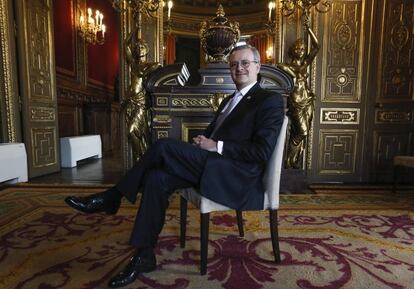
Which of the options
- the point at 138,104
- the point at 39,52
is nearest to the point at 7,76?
the point at 39,52

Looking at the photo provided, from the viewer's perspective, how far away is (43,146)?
402 cm

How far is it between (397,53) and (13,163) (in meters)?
5.01

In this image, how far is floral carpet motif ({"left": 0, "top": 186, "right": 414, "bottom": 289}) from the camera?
4.62 ft

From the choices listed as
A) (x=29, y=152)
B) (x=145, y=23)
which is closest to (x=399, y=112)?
(x=145, y=23)

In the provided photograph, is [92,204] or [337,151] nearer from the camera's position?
[92,204]

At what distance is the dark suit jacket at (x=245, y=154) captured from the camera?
1.38 meters

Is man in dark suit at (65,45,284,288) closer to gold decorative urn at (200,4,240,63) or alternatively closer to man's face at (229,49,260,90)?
man's face at (229,49,260,90)

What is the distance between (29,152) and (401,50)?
16.7ft

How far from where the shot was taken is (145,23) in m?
3.58

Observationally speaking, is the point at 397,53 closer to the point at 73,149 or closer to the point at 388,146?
the point at 388,146

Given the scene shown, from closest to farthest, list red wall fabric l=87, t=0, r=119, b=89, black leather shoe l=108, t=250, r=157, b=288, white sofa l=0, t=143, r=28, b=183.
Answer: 1. black leather shoe l=108, t=250, r=157, b=288
2. white sofa l=0, t=143, r=28, b=183
3. red wall fabric l=87, t=0, r=119, b=89

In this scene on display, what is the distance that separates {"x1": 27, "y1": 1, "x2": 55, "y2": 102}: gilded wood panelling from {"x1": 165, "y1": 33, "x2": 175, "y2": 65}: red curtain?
5.90 feet

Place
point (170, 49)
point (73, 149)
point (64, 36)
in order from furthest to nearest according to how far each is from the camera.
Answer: point (64, 36), point (73, 149), point (170, 49)

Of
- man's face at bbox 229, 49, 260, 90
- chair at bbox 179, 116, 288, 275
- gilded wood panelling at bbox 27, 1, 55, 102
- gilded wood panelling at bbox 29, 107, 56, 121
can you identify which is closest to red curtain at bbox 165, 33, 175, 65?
gilded wood panelling at bbox 27, 1, 55, 102
